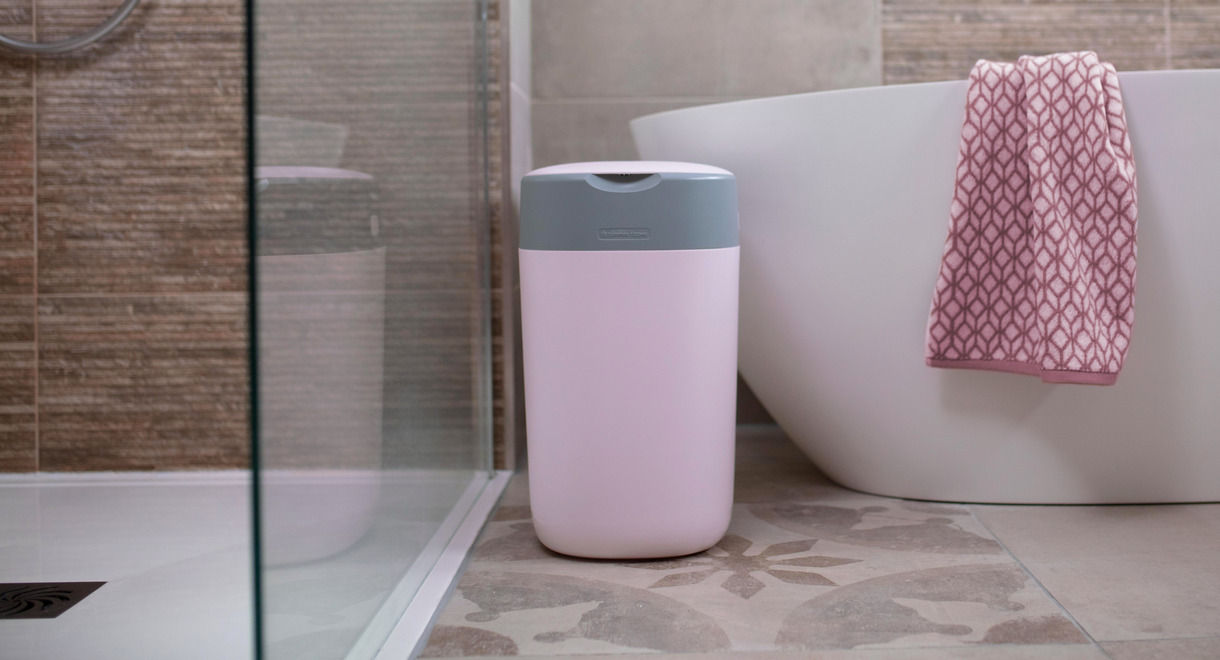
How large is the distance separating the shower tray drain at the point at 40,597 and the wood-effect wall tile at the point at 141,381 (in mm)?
609

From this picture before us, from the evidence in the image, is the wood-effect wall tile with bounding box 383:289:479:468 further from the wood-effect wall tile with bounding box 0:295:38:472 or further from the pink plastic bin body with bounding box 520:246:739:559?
the wood-effect wall tile with bounding box 0:295:38:472

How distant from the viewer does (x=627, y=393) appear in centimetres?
128

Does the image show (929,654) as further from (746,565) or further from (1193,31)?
(1193,31)

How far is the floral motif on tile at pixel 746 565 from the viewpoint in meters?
1.23

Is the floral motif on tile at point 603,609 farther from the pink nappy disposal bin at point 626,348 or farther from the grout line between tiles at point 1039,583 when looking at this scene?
the grout line between tiles at point 1039,583

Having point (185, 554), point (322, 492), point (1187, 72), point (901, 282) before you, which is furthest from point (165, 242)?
point (1187, 72)

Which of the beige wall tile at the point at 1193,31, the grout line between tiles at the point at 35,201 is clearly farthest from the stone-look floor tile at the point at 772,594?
the beige wall tile at the point at 1193,31

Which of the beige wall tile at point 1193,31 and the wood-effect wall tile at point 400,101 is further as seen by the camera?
the beige wall tile at point 1193,31

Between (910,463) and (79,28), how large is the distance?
154cm

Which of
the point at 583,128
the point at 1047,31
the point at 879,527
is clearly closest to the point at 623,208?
the point at 879,527

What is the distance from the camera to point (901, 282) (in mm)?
1477

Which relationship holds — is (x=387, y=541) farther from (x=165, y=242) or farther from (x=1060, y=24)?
(x=1060, y=24)

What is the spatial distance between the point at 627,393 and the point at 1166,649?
0.61 metres

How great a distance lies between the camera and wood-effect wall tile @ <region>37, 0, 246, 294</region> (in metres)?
1.84
